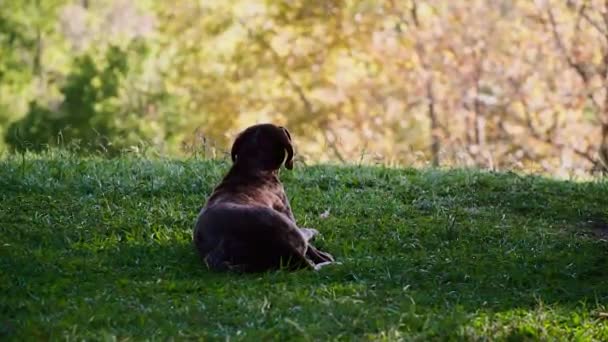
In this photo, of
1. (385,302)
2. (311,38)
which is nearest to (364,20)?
(311,38)

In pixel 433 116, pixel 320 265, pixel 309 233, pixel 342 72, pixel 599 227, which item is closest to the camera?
pixel 320 265

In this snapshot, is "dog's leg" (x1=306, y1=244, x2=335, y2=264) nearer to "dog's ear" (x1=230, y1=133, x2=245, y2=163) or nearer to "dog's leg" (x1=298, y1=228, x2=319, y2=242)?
"dog's leg" (x1=298, y1=228, x2=319, y2=242)

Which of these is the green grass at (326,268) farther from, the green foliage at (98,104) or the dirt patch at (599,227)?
the green foliage at (98,104)

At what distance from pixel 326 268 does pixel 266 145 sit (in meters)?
1.24

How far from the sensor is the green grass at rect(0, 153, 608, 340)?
5.37 m

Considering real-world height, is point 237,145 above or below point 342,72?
above

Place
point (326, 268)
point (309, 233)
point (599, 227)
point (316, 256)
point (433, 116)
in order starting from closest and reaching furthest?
point (326, 268) → point (316, 256) → point (309, 233) → point (599, 227) → point (433, 116)

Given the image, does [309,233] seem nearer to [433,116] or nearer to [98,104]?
[98,104]

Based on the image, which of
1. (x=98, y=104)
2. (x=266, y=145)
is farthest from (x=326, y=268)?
(x=98, y=104)

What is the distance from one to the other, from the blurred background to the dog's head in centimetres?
1284

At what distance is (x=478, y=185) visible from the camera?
971cm

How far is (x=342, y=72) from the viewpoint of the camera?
23.5m

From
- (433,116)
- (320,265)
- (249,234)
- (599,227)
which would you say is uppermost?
(249,234)

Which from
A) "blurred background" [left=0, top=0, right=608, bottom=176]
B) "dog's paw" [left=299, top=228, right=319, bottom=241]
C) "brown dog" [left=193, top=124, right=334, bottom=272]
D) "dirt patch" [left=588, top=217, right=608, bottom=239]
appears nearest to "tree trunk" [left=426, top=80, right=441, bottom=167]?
"blurred background" [left=0, top=0, right=608, bottom=176]
